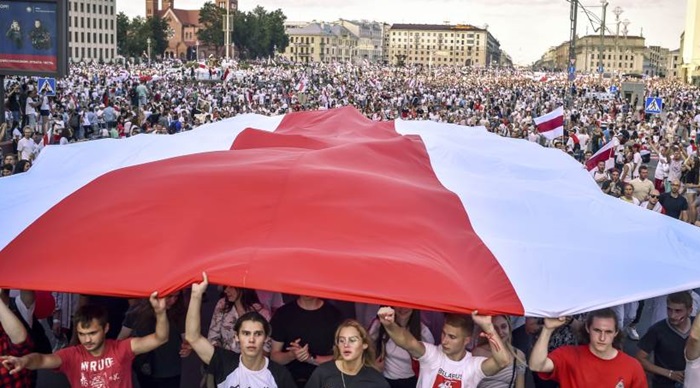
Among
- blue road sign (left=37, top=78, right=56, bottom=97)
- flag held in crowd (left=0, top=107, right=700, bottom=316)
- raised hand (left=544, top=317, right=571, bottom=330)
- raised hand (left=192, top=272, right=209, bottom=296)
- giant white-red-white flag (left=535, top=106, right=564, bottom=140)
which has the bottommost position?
raised hand (left=544, top=317, right=571, bottom=330)

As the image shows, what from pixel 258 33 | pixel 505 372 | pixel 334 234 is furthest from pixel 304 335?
pixel 258 33

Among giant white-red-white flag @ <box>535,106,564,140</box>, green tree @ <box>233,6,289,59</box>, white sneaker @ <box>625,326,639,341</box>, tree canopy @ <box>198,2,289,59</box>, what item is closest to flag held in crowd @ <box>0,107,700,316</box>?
white sneaker @ <box>625,326,639,341</box>

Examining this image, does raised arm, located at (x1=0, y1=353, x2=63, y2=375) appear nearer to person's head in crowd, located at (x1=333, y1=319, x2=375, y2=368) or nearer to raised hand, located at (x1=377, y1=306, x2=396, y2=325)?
person's head in crowd, located at (x1=333, y1=319, x2=375, y2=368)

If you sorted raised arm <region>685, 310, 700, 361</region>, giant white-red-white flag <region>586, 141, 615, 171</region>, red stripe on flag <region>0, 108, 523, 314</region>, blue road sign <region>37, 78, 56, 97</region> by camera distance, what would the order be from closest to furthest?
red stripe on flag <region>0, 108, 523, 314</region>
raised arm <region>685, 310, 700, 361</region>
giant white-red-white flag <region>586, 141, 615, 171</region>
blue road sign <region>37, 78, 56, 97</region>

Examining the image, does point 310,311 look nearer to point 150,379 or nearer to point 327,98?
point 150,379

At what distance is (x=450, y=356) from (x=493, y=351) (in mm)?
305

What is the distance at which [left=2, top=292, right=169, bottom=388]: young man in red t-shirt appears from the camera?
4.78 meters

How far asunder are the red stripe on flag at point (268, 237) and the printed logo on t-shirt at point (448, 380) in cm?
41

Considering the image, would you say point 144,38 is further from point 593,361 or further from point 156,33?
point 593,361

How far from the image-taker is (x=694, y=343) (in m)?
5.07

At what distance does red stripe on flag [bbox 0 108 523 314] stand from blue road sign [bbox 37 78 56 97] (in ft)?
67.6

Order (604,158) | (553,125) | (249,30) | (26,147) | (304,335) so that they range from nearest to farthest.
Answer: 1. (304,335)
2. (604,158)
3. (26,147)
4. (553,125)
5. (249,30)

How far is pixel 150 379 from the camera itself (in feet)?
19.7

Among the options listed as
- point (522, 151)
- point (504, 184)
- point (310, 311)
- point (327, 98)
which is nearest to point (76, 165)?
point (310, 311)
